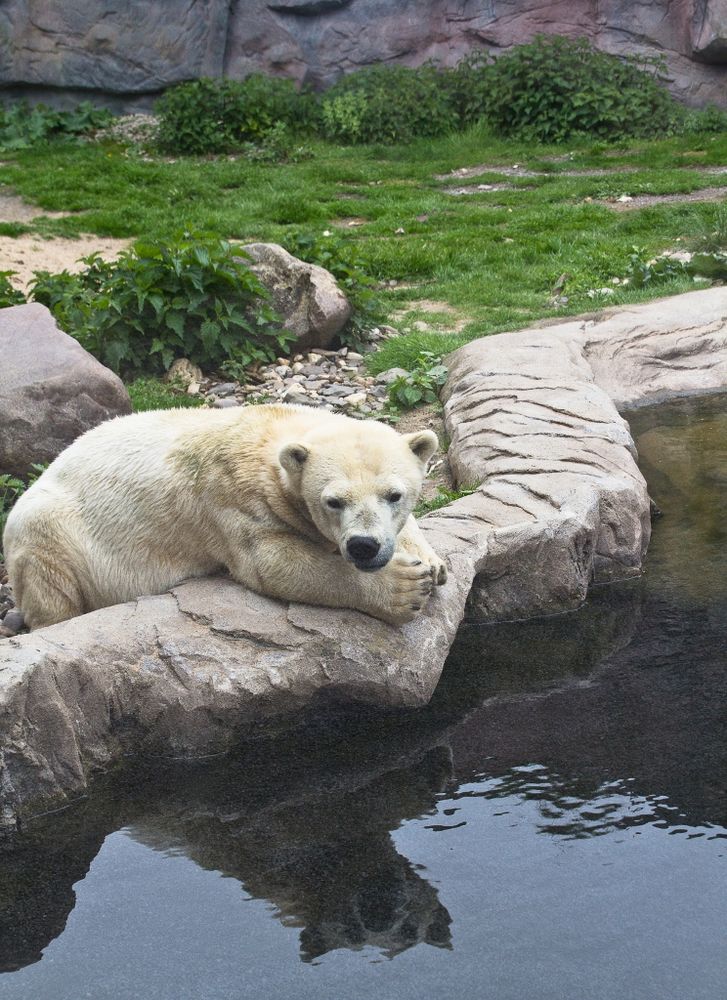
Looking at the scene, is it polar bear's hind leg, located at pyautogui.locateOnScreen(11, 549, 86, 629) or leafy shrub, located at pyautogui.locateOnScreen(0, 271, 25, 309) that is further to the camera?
leafy shrub, located at pyautogui.locateOnScreen(0, 271, 25, 309)

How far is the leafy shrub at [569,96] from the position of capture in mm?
16781

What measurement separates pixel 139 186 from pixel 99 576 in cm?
1055

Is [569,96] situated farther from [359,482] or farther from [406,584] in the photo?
[359,482]

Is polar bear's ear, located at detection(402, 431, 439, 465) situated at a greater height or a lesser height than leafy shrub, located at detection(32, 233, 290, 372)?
greater

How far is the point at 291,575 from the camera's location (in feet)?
14.5

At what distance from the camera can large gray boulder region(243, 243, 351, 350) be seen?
8977mm

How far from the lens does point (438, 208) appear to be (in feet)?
44.3

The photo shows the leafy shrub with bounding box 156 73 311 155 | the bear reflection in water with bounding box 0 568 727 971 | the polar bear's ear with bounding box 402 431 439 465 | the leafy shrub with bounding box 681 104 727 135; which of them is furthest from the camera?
the leafy shrub with bounding box 681 104 727 135

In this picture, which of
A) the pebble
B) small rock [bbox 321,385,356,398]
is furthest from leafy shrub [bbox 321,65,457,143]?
small rock [bbox 321,385,356,398]

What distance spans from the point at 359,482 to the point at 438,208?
1000 cm

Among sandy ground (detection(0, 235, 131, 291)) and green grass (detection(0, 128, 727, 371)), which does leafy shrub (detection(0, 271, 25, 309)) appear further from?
sandy ground (detection(0, 235, 131, 291))

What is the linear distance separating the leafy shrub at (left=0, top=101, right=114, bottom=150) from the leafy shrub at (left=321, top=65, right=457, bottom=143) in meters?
3.41

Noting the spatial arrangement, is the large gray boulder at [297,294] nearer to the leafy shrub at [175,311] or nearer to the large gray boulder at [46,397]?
the leafy shrub at [175,311]

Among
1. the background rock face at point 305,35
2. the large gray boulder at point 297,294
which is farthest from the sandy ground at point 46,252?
the background rock face at point 305,35
